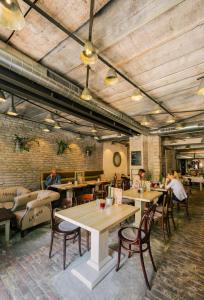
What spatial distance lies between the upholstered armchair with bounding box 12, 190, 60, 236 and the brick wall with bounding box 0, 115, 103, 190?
5.58 feet

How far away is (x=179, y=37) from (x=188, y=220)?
14.4ft

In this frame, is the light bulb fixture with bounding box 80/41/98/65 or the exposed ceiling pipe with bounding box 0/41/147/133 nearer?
the light bulb fixture with bounding box 80/41/98/65

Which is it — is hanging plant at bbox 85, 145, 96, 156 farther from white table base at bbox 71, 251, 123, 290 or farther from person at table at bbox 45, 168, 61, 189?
white table base at bbox 71, 251, 123, 290

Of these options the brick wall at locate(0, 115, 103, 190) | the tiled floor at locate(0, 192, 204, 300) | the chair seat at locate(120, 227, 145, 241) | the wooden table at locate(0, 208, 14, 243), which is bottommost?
the tiled floor at locate(0, 192, 204, 300)

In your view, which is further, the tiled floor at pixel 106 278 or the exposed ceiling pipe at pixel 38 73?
the exposed ceiling pipe at pixel 38 73

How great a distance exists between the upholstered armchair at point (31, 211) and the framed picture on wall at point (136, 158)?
4.02 metres

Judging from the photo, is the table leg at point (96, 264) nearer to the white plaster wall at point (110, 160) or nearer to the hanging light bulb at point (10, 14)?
the hanging light bulb at point (10, 14)

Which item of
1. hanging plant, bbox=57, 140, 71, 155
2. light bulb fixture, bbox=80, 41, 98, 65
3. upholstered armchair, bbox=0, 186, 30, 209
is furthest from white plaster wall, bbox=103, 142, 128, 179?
light bulb fixture, bbox=80, 41, 98, 65

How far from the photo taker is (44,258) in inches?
95.9

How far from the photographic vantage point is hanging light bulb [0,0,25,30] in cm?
103

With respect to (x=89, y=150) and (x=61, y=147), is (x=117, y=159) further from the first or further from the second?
(x=61, y=147)

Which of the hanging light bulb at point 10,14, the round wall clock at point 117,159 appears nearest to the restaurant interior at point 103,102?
the hanging light bulb at point 10,14

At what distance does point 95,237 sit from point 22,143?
14.1 feet

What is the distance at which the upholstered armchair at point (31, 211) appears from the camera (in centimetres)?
320
